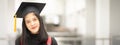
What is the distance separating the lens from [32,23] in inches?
56.3

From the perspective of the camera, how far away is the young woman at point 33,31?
4.72 feet

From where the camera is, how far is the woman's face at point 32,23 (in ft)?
4.69

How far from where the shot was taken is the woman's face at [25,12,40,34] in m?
1.43

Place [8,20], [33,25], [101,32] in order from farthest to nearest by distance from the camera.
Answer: [101,32], [8,20], [33,25]

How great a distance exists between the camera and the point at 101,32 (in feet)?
9.07

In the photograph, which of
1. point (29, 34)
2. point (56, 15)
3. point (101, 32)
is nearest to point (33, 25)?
point (29, 34)

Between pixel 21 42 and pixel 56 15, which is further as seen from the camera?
pixel 56 15

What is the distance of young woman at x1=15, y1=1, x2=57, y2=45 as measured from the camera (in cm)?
144

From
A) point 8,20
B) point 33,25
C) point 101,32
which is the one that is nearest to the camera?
point 33,25

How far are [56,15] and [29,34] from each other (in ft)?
3.74

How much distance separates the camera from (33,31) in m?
1.45

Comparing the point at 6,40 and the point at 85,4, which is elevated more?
the point at 85,4

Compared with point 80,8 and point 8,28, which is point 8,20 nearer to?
point 8,28

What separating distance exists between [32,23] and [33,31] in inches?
1.9
